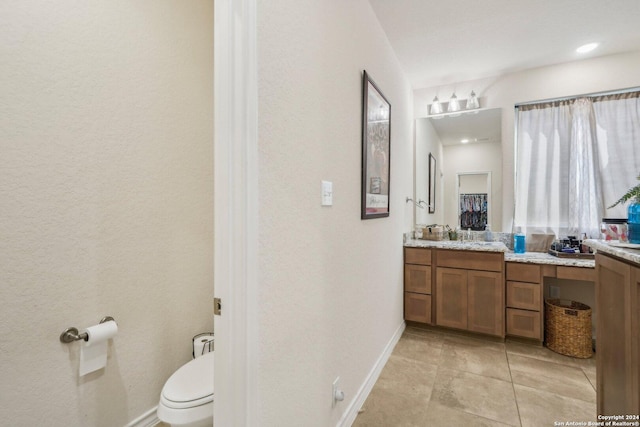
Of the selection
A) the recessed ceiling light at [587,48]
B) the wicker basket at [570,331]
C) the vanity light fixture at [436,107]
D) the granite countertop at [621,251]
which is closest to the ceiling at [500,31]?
the recessed ceiling light at [587,48]

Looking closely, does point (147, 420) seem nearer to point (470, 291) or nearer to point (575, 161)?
point (470, 291)

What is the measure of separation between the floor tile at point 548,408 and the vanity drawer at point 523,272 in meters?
0.94

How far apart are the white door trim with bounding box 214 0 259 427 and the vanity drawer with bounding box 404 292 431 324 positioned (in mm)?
2369

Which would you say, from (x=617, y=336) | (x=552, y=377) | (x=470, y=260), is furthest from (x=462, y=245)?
(x=617, y=336)

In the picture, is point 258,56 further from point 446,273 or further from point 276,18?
point 446,273

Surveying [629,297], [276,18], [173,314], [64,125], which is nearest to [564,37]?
[629,297]

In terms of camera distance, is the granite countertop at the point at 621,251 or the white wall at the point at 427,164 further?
the white wall at the point at 427,164

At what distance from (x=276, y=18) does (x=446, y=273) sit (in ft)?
8.64

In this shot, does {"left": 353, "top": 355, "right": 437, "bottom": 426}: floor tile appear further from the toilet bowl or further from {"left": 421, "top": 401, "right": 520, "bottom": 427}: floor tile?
the toilet bowl

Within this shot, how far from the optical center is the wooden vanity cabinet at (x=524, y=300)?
2.51 meters

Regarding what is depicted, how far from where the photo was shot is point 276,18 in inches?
39.9

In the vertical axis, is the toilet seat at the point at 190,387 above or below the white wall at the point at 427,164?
below

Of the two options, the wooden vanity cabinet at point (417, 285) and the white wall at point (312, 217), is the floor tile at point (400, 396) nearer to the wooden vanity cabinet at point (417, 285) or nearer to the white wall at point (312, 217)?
the white wall at point (312, 217)

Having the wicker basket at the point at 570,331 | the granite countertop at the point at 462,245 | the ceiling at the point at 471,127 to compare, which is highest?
the ceiling at the point at 471,127
